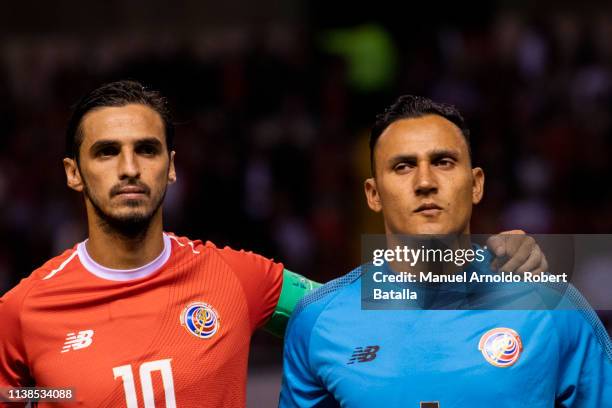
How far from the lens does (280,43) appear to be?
13.8 metres

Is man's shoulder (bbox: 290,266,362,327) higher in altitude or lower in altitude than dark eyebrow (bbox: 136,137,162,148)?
lower

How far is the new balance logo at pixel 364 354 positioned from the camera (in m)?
4.50

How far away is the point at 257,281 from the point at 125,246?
0.59m

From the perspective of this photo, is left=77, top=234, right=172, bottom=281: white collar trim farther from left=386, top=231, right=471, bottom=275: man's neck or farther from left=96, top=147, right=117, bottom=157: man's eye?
left=386, top=231, right=471, bottom=275: man's neck

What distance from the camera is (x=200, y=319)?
187 inches

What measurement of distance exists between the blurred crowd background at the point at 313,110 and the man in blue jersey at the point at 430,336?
494 cm

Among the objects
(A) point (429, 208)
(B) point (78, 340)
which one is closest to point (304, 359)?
(A) point (429, 208)

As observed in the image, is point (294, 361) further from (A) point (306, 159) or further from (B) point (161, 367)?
(A) point (306, 159)

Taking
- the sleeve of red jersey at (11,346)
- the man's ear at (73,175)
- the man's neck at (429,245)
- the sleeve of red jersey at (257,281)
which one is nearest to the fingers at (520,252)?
the man's neck at (429,245)

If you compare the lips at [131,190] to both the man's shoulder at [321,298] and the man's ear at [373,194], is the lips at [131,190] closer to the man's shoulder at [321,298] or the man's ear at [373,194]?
the man's shoulder at [321,298]

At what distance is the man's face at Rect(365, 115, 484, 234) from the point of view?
Answer: 448cm

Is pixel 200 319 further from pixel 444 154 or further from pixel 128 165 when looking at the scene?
pixel 444 154

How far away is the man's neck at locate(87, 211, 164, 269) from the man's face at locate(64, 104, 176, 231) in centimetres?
8

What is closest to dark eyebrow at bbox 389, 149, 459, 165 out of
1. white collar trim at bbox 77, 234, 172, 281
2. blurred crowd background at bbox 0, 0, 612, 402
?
white collar trim at bbox 77, 234, 172, 281
